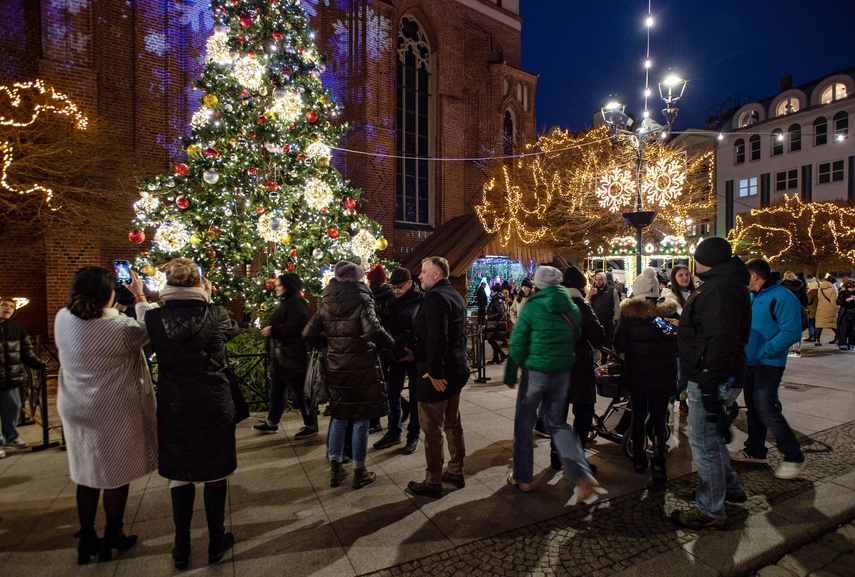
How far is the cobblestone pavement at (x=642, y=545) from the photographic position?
2918 mm

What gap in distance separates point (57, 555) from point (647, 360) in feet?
15.5

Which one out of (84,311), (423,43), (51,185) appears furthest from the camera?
(423,43)

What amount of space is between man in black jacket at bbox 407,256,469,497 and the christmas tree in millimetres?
4204

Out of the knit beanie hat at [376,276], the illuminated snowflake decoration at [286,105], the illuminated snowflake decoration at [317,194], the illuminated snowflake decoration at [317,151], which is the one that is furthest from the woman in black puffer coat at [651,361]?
the illuminated snowflake decoration at [286,105]

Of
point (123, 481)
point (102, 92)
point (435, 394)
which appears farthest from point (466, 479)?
point (102, 92)

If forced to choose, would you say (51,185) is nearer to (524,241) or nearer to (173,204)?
(173,204)

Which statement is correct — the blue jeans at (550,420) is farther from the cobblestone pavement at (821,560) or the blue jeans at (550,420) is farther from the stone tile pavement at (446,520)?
the cobblestone pavement at (821,560)

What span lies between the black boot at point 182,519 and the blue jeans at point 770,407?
4774 millimetres

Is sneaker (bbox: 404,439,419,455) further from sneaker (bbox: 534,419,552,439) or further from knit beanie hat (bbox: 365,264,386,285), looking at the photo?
knit beanie hat (bbox: 365,264,386,285)

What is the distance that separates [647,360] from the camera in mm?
4082

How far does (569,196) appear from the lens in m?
17.6

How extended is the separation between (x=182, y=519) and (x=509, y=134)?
20.1 meters

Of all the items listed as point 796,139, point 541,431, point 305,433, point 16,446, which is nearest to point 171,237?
point 16,446

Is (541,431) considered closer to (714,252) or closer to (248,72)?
(714,252)
